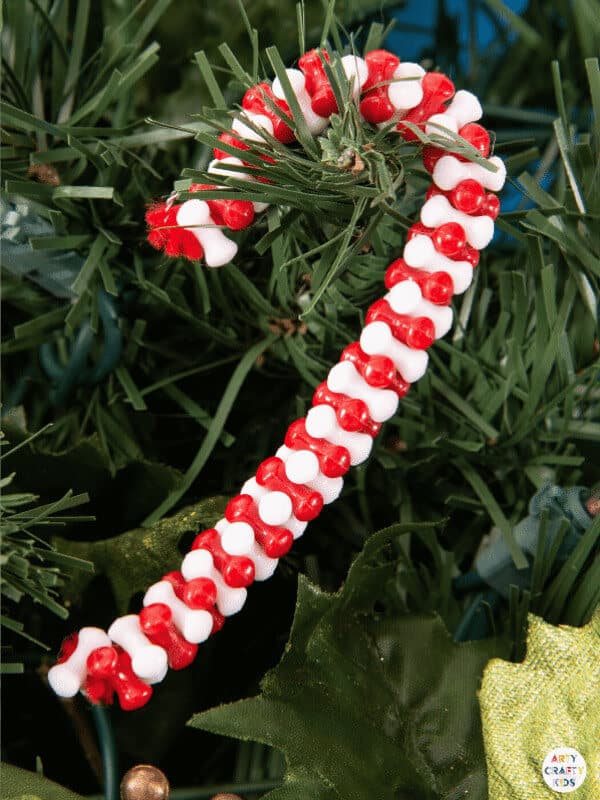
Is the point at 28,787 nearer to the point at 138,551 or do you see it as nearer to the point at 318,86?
the point at 138,551

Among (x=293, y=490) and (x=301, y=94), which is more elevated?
(x=301, y=94)

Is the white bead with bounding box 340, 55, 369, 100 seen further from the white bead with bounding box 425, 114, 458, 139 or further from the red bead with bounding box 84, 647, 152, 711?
the red bead with bounding box 84, 647, 152, 711

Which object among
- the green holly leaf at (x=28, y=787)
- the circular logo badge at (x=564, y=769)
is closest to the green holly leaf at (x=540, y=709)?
the circular logo badge at (x=564, y=769)

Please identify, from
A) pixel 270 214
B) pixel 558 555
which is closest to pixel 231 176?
pixel 270 214

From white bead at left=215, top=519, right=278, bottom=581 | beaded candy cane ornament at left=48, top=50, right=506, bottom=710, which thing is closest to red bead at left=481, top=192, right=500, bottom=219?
beaded candy cane ornament at left=48, top=50, right=506, bottom=710

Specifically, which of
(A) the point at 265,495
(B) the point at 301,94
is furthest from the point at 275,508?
(B) the point at 301,94

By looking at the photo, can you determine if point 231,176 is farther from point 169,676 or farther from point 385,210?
point 169,676
